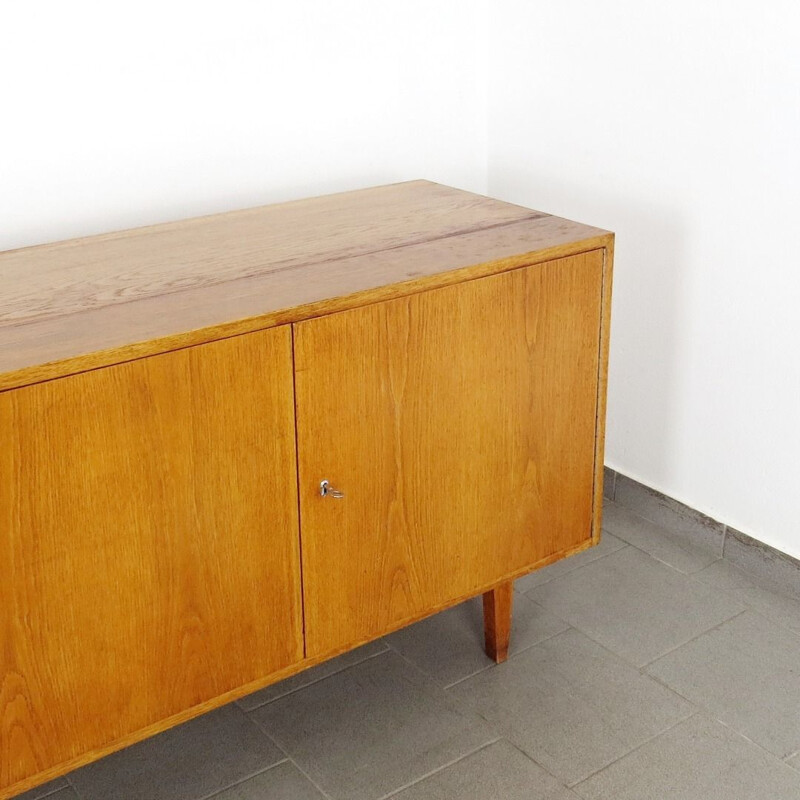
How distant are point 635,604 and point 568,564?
0.63 ft

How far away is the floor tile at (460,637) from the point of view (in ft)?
6.88

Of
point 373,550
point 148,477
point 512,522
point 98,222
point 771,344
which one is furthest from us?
point 771,344

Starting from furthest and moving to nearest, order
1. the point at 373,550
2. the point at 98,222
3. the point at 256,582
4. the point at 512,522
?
the point at 98,222 → the point at 512,522 → the point at 373,550 → the point at 256,582

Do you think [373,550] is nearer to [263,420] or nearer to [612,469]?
[263,420]

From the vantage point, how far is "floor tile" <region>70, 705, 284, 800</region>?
181 centimetres

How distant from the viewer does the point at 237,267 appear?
1.71m

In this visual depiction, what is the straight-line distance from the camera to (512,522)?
1.90 metres

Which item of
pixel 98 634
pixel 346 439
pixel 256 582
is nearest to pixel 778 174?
pixel 346 439

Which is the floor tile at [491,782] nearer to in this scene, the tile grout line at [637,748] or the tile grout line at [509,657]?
the tile grout line at [637,748]

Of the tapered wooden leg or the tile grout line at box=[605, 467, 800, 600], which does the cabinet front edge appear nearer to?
the tapered wooden leg

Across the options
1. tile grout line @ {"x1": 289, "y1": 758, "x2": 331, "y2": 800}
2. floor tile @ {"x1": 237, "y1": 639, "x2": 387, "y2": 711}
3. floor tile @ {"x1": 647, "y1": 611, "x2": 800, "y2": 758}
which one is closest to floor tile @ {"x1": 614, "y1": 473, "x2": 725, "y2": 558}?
floor tile @ {"x1": 647, "y1": 611, "x2": 800, "y2": 758}

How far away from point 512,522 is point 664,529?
2.38 feet

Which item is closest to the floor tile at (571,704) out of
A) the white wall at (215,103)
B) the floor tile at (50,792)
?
the floor tile at (50,792)

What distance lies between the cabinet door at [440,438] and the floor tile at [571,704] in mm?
245
